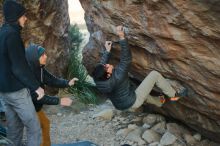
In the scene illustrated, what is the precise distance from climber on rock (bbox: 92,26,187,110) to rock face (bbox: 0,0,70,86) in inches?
124

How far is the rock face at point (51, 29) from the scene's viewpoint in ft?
30.2

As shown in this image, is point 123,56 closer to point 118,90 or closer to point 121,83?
point 121,83

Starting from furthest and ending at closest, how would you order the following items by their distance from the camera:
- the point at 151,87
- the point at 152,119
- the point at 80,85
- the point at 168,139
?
the point at 80,85
the point at 152,119
the point at 168,139
the point at 151,87

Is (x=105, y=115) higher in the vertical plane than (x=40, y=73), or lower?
lower

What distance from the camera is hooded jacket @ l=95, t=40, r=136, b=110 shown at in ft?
20.1

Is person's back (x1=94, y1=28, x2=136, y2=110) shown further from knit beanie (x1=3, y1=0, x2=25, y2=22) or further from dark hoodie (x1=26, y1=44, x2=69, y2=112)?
knit beanie (x1=3, y1=0, x2=25, y2=22)

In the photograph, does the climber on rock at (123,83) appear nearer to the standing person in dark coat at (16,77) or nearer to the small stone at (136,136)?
the standing person in dark coat at (16,77)

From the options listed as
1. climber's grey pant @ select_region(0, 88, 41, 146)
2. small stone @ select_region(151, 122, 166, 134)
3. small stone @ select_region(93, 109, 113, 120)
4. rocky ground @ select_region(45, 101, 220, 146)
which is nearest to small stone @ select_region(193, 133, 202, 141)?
rocky ground @ select_region(45, 101, 220, 146)

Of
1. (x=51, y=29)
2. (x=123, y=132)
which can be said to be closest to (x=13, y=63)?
(x=123, y=132)

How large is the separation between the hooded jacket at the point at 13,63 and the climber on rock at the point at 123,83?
115 cm

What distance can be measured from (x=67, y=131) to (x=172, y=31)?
145 inches

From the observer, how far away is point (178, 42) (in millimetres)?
5812

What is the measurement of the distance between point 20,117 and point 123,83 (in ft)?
5.33

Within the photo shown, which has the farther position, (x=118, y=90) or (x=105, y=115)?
(x=105, y=115)
